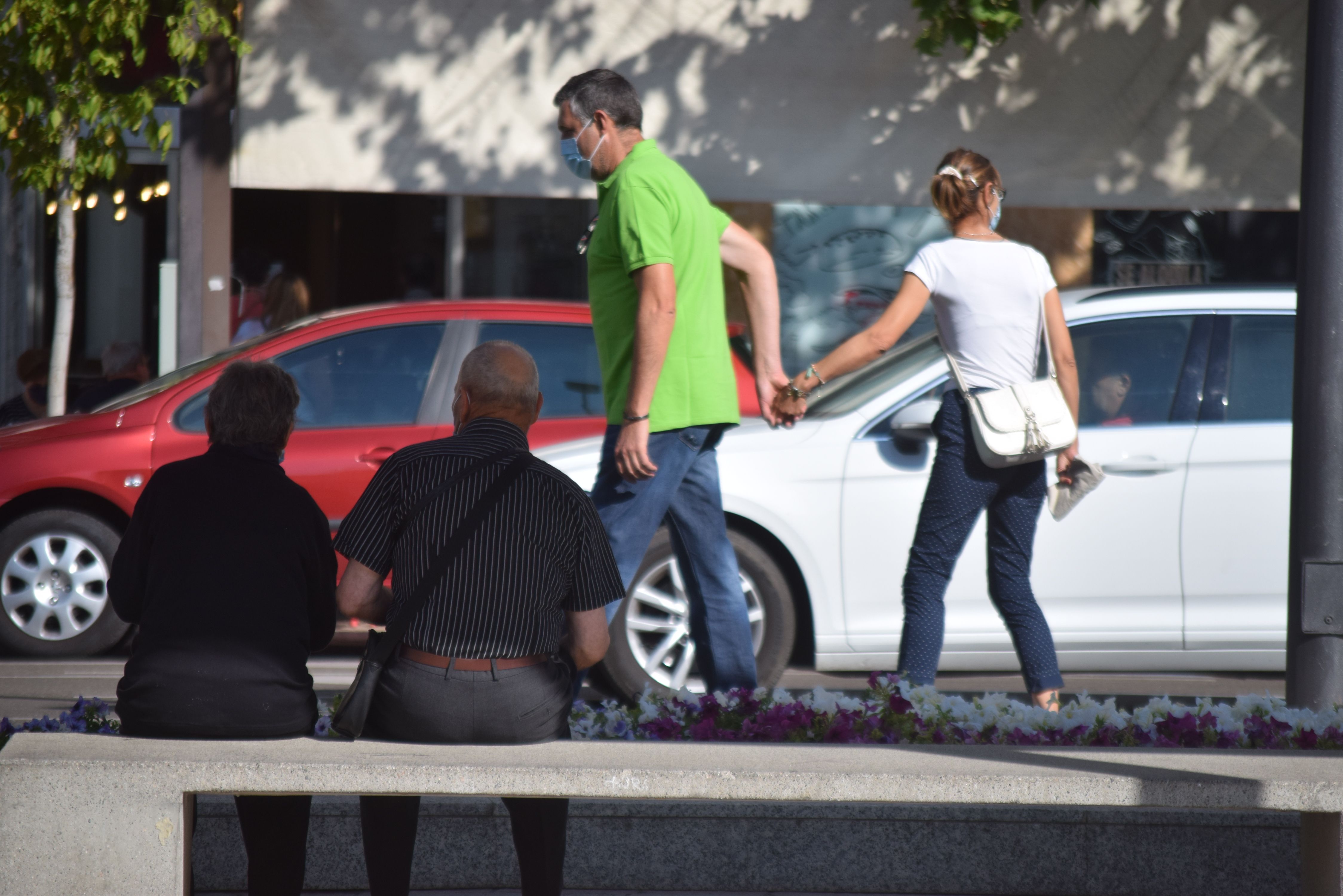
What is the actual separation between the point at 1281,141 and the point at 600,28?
11.3ft

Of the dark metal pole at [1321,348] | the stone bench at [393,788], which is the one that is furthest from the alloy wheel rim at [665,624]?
the stone bench at [393,788]

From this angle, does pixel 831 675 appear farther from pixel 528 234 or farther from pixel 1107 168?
pixel 528 234

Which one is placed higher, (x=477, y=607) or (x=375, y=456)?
(x=375, y=456)

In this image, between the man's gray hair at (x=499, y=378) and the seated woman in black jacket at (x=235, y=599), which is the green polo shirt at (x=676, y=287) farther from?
the seated woman in black jacket at (x=235, y=599)

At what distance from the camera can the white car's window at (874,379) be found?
5977 mm

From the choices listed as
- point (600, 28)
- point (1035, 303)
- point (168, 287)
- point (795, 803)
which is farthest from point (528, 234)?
point (795, 803)

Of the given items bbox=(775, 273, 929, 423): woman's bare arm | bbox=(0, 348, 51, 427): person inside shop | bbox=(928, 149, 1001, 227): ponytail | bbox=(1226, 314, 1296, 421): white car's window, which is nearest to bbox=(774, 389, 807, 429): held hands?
bbox=(775, 273, 929, 423): woman's bare arm

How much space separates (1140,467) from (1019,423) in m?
1.61

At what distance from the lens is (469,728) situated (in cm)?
320

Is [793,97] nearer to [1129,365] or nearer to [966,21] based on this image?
[966,21]

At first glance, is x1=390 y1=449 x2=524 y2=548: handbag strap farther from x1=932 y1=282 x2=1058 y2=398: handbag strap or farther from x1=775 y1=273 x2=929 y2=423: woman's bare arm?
x1=932 y1=282 x2=1058 y2=398: handbag strap

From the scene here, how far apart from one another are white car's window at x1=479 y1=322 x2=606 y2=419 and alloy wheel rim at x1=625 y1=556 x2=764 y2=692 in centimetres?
Answer: 136

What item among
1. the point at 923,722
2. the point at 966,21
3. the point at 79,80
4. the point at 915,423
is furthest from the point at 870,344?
the point at 79,80

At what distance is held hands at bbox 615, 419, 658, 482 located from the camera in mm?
4098
